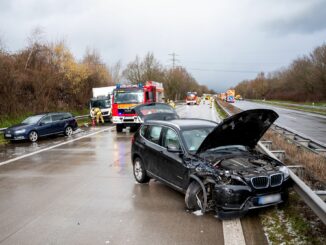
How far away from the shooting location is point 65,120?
65.9ft

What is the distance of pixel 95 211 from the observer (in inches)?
241

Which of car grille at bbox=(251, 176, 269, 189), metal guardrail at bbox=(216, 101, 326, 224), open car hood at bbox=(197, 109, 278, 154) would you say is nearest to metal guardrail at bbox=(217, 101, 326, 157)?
open car hood at bbox=(197, 109, 278, 154)

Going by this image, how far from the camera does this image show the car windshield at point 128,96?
21.4m

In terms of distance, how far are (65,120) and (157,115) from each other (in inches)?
275

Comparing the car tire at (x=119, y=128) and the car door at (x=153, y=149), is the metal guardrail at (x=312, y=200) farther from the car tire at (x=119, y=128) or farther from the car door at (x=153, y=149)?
the car tire at (x=119, y=128)

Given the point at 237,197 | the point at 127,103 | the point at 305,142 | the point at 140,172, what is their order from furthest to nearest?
the point at 127,103
the point at 305,142
the point at 140,172
the point at 237,197

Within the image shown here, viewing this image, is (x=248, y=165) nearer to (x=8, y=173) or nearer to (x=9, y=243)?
(x=9, y=243)

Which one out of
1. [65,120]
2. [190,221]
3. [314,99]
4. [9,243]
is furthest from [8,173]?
[314,99]

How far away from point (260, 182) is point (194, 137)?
1.87 meters

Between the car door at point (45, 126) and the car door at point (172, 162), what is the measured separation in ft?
41.6

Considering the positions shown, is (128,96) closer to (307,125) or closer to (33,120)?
(33,120)

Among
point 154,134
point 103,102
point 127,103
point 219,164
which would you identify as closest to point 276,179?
point 219,164

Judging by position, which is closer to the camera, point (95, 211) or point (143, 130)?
point (95, 211)

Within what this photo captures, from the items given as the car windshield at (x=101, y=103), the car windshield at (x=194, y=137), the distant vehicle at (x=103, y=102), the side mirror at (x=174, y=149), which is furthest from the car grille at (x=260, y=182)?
the car windshield at (x=101, y=103)
